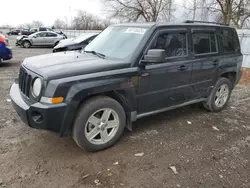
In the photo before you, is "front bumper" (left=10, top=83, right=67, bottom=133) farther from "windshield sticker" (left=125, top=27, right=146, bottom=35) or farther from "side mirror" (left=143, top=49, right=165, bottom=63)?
"windshield sticker" (left=125, top=27, right=146, bottom=35)

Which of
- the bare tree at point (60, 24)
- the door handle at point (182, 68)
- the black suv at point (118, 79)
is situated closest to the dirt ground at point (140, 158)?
the black suv at point (118, 79)

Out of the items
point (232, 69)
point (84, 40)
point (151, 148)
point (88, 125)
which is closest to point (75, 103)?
point (88, 125)

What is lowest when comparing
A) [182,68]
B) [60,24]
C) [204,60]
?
[182,68]

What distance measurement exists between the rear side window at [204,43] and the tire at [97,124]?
1.96m

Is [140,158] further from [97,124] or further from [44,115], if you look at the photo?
[44,115]

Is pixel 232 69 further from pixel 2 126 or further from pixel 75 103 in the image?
pixel 2 126

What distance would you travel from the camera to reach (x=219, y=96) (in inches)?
192

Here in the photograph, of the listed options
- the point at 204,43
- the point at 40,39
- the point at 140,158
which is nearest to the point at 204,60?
the point at 204,43

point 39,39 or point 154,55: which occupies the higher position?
point 39,39

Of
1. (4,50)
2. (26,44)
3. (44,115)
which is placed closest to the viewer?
(44,115)

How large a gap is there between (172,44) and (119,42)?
2.99 feet

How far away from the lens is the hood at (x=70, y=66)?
2.77 m

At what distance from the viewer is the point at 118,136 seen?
3.37m

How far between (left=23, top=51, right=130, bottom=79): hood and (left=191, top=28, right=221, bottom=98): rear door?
5.18 feet
